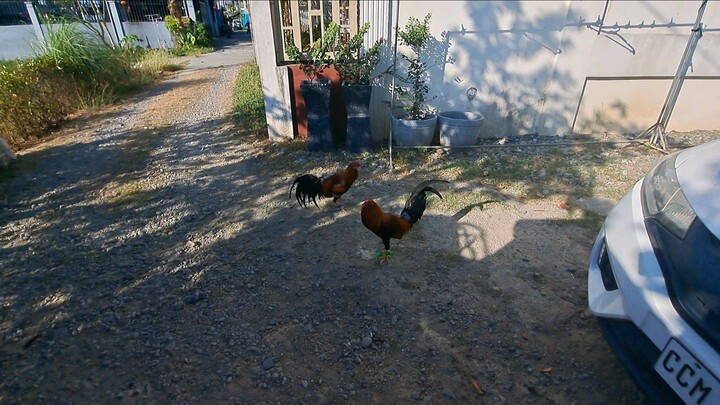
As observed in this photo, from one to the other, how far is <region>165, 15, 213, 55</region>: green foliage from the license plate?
19422 millimetres

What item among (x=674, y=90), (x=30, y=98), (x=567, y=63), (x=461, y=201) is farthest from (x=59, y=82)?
(x=674, y=90)

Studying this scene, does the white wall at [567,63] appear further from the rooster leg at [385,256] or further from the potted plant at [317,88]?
the rooster leg at [385,256]

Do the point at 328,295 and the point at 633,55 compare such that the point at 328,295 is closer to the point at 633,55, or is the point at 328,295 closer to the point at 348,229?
the point at 348,229

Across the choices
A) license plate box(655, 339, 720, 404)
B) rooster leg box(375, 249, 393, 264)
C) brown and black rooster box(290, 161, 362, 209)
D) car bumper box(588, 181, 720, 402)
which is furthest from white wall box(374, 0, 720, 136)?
→ license plate box(655, 339, 720, 404)

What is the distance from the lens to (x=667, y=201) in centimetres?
170

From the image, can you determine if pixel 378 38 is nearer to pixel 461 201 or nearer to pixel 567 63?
pixel 461 201

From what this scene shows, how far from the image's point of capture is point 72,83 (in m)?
7.56

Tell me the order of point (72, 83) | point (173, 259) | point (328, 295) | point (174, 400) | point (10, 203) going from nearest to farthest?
point (174, 400) < point (328, 295) < point (173, 259) < point (10, 203) < point (72, 83)

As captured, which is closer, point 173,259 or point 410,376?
point 410,376

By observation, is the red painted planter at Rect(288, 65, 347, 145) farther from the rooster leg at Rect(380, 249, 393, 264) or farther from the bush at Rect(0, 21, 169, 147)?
the bush at Rect(0, 21, 169, 147)

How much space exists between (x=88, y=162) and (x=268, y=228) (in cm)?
369

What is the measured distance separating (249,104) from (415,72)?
13.6 ft

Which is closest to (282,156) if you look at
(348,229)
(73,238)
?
(348,229)

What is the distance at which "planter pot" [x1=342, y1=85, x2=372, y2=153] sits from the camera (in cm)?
477
